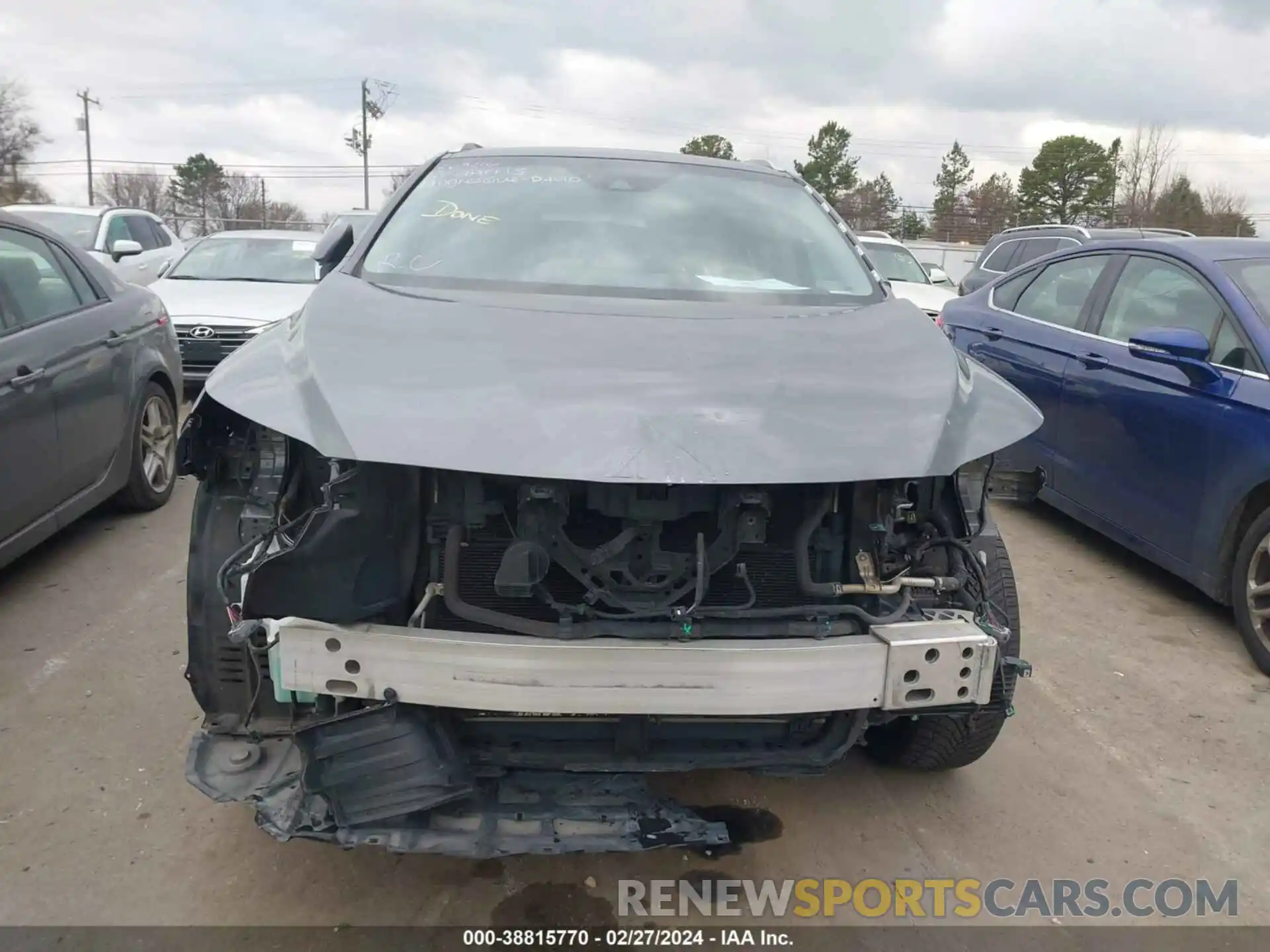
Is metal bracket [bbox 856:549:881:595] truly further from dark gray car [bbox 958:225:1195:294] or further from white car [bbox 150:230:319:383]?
dark gray car [bbox 958:225:1195:294]

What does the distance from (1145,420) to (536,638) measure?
369 cm

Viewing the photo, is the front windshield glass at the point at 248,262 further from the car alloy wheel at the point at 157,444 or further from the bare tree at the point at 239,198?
the bare tree at the point at 239,198

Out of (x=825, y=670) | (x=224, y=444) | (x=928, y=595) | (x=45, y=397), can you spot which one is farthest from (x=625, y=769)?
(x=45, y=397)

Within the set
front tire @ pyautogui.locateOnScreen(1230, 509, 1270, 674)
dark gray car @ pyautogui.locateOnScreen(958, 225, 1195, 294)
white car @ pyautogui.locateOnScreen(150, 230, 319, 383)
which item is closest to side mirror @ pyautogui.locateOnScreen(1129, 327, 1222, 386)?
front tire @ pyautogui.locateOnScreen(1230, 509, 1270, 674)

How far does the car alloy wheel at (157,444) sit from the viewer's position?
5293 mm

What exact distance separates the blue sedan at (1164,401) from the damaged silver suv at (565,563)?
1.69 meters

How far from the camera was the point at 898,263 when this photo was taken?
37.0 ft

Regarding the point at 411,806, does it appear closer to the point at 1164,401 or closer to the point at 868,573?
the point at 868,573

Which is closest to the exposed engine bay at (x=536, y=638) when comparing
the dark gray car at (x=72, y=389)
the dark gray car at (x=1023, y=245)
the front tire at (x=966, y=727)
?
the front tire at (x=966, y=727)

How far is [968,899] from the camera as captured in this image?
2.59m

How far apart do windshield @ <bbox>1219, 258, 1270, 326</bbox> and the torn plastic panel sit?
3.62m

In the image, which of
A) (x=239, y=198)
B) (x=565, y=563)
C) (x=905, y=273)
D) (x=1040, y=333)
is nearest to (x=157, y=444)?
(x=565, y=563)

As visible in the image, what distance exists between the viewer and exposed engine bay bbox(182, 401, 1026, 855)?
2049 millimetres

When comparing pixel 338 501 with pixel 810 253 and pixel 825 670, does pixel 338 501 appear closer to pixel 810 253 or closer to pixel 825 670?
pixel 825 670
